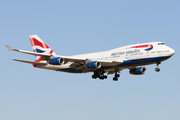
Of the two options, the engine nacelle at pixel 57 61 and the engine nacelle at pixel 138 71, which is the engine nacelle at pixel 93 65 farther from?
the engine nacelle at pixel 138 71

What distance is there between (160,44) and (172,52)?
236 centimetres

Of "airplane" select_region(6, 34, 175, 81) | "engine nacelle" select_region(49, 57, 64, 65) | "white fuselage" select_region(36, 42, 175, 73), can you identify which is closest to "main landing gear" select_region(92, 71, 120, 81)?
"airplane" select_region(6, 34, 175, 81)

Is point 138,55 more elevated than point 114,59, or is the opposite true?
point 138,55

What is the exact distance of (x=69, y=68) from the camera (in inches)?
2371

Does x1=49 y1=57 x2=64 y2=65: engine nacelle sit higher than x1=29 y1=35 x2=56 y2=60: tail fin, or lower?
lower

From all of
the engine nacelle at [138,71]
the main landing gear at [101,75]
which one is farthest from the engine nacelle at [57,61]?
the engine nacelle at [138,71]

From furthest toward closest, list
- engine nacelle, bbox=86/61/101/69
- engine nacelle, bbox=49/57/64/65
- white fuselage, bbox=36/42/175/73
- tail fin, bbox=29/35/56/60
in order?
1. tail fin, bbox=29/35/56/60
2. engine nacelle, bbox=86/61/101/69
3. engine nacelle, bbox=49/57/64/65
4. white fuselage, bbox=36/42/175/73

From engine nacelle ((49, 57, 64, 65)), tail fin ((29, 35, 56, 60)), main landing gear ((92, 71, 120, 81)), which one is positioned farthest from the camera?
tail fin ((29, 35, 56, 60))

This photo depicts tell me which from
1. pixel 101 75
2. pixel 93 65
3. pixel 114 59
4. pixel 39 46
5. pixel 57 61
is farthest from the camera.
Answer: pixel 39 46

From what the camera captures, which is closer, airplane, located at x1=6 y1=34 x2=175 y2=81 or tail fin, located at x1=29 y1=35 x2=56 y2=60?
airplane, located at x1=6 y1=34 x2=175 y2=81

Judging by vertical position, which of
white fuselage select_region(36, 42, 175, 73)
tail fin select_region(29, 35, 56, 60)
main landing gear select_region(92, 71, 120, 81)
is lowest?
Answer: main landing gear select_region(92, 71, 120, 81)

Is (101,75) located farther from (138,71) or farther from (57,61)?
(57,61)

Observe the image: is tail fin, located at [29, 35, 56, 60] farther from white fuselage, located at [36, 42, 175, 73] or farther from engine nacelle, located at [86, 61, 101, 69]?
engine nacelle, located at [86, 61, 101, 69]

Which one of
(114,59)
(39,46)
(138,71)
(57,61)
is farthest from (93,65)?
(39,46)
